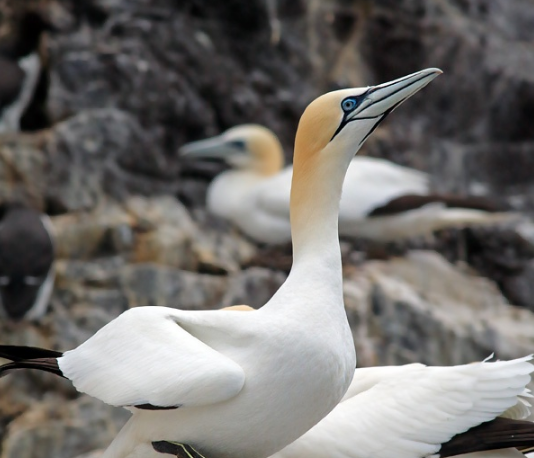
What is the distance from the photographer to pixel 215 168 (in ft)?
31.8

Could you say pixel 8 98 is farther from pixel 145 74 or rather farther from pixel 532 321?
pixel 532 321

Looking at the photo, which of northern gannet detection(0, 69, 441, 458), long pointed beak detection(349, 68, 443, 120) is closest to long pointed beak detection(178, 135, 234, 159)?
long pointed beak detection(349, 68, 443, 120)

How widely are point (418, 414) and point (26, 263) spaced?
4.03 m

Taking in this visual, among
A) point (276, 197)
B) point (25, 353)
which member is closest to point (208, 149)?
point (276, 197)

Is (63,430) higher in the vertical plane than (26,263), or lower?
lower

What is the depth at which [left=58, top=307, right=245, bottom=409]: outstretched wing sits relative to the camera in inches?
116

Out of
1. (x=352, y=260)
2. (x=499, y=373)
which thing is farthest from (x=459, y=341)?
(x=499, y=373)

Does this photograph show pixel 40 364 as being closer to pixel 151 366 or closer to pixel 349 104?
pixel 151 366

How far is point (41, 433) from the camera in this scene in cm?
662

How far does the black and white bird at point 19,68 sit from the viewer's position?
8.31 m

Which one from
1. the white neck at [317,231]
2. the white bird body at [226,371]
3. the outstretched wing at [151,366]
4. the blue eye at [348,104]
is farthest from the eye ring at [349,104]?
the outstretched wing at [151,366]

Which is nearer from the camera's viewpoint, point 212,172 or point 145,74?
point 145,74

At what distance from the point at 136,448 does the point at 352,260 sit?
4778mm

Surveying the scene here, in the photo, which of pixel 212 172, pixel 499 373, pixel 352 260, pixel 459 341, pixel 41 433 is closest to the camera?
pixel 499 373
